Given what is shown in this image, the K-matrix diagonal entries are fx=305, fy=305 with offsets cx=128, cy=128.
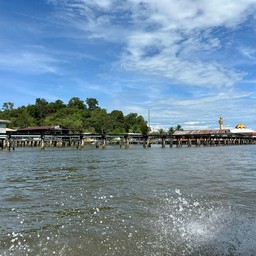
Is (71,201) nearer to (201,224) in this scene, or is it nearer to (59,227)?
(59,227)

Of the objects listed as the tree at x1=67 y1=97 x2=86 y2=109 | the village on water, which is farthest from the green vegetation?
the village on water

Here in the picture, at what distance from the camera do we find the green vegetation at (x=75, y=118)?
138 m

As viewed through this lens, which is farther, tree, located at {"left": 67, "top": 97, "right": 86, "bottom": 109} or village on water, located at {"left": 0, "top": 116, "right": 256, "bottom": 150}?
tree, located at {"left": 67, "top": 97, "right": 86, "bottom": 109}

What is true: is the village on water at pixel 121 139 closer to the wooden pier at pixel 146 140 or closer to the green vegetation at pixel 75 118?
the wooden pier at pixel 146 140

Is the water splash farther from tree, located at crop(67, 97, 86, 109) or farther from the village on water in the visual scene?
tree, located at crop(67, 97, 86, 109)

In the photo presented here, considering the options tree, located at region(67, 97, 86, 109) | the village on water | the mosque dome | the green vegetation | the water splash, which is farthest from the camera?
tree, located at region(67, 97, 86, 109)

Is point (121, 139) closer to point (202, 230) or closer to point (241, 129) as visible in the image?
point (241, 129)

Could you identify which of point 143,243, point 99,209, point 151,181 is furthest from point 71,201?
point 151,181

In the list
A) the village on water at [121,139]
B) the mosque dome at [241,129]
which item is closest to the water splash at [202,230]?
the village on water at [121,139]

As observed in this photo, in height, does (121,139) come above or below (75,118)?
below

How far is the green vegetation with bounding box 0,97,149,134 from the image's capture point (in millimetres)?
138250

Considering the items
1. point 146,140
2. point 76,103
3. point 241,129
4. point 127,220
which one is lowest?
point 127,220

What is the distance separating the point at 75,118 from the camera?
140375 mm

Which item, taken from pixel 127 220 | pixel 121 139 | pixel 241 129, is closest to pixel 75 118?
pixel 121 139
